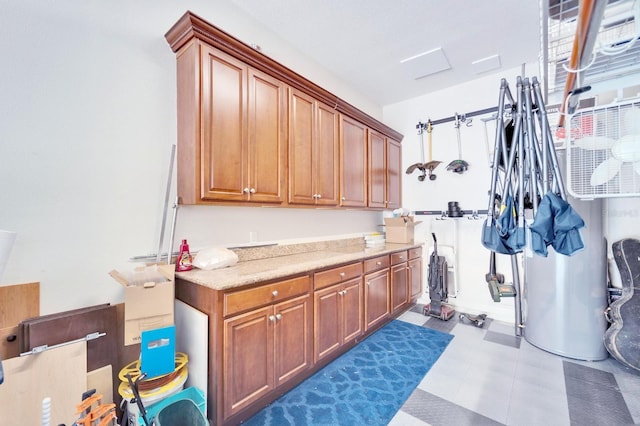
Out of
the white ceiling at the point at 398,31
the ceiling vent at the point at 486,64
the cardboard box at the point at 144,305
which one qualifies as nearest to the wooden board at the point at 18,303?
the cardboard box at the point at 144,305

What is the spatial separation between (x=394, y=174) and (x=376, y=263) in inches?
62.4

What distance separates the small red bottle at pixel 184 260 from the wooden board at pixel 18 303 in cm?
67

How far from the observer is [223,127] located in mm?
1874

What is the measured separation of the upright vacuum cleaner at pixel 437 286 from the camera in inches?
132

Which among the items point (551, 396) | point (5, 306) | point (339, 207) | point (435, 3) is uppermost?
point (435, 3)

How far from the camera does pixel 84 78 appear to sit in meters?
1.60

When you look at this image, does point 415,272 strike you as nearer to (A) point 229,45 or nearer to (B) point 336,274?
(B) point 336,274

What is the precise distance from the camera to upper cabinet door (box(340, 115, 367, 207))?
295 cm

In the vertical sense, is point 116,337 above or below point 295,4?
below

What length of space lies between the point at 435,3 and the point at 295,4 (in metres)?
1.17

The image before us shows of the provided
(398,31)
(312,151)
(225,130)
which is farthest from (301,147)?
(398,31)

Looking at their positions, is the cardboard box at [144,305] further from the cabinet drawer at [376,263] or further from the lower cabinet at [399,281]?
the lower cabinet at [399,281]

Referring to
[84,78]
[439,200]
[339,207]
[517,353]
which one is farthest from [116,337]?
[439,200]

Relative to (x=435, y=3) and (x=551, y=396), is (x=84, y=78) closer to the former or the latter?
(x=435, y=3)
